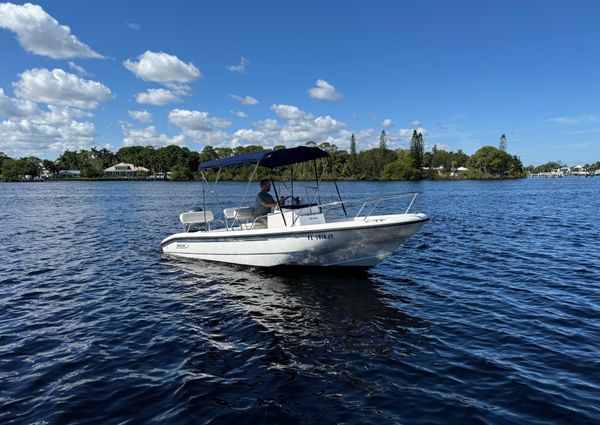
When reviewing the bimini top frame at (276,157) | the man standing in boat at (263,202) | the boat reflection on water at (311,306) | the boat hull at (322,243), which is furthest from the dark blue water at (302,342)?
the bimini top frame at (276,157)

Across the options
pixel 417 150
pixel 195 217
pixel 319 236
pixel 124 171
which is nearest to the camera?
pixel 319 236

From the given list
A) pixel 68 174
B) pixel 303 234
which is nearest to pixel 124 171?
pixel 68 174

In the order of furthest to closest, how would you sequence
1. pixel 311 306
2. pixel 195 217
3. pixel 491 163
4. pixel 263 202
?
pixel 491 163 < pixel 195 217 < pixel 263 202 < pixel 311 306

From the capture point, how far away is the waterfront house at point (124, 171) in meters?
184

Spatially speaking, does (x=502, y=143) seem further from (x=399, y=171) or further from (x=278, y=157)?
(x=278, y=157)

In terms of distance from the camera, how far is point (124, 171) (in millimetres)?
185250

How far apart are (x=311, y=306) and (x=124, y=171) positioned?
193119 millimetres

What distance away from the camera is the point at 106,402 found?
6.58 m

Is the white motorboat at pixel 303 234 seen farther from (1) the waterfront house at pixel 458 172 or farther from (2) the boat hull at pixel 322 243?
(1) the waterfront house at pixel 458 172

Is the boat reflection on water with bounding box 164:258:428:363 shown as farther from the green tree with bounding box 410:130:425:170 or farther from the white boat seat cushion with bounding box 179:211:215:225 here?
the green tree with bounding box 410:130:425:170

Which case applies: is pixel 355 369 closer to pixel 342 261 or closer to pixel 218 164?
pixel 342 261

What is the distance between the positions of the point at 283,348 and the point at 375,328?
236 centimetres

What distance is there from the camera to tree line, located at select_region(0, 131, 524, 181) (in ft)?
529

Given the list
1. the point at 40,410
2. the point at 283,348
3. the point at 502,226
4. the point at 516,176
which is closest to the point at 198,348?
the point at 283,348
